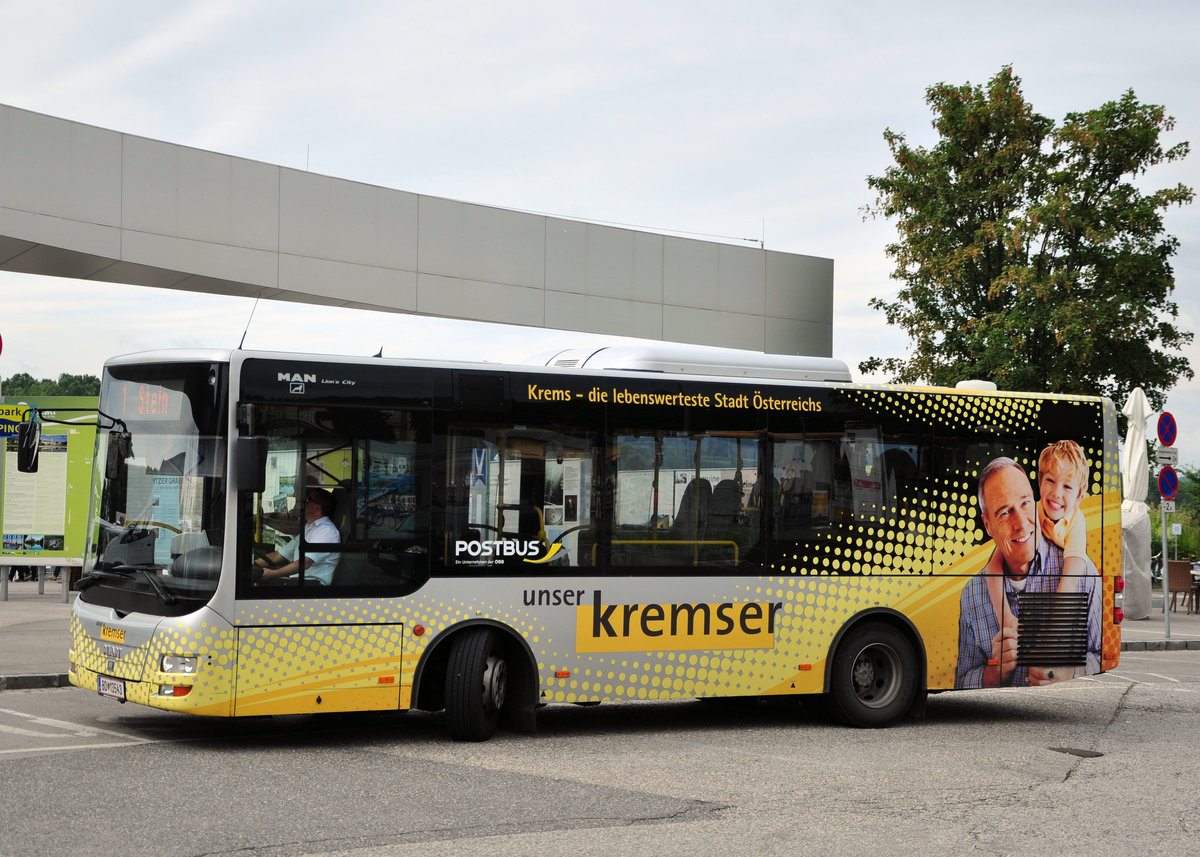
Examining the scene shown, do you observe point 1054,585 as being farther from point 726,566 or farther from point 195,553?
point 195,553

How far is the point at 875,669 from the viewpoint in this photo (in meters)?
11.7

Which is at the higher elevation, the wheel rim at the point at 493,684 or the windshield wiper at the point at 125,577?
the windshield wiper at the point at 125,577

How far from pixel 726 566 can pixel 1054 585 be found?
3328 millimetres

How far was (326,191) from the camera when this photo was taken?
20453 millimetres

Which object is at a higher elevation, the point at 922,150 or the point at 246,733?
the point at 922,150

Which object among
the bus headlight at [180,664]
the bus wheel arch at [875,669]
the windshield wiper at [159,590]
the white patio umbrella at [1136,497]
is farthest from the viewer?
the white patio umbrella at [1136,497]

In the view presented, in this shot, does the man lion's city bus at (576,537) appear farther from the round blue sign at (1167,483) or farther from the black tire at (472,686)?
the round blue sign at (1167,483)

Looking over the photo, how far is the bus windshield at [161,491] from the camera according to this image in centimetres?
938

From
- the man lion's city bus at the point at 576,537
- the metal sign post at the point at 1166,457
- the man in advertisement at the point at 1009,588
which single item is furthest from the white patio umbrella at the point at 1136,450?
the man in advertisement at the point at 1009,588

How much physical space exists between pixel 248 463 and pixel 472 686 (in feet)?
7.64

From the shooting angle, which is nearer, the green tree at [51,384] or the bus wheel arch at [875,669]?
the bus wheel arch at [875,669]

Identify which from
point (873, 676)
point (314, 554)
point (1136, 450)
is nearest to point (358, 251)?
point (314, 554)

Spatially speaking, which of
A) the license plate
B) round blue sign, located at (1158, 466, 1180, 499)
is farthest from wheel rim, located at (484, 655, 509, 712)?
round blue sign, located at (1158, 466, 1180, 499)

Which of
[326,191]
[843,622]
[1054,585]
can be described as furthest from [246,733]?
[326,191]
